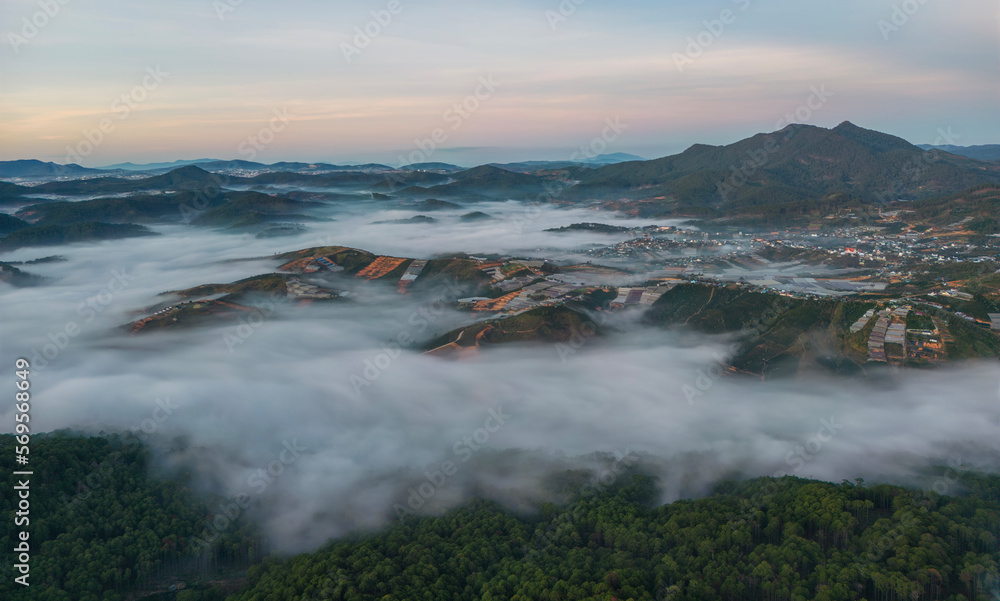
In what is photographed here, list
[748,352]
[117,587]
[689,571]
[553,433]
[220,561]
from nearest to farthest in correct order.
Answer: [689,571] < [117,587] < [220,561] < [553,433] < [748,352]

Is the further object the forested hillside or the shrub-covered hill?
the forested hillside

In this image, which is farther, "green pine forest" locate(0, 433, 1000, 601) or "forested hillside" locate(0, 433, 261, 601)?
"forested hillside" locate(0, 433, 261, 601)

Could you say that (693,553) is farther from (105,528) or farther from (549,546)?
(105,528)

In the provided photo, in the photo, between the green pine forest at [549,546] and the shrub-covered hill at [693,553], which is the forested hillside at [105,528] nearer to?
the green pine forest at [549,546]

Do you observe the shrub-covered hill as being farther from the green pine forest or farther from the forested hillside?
the forested hillside

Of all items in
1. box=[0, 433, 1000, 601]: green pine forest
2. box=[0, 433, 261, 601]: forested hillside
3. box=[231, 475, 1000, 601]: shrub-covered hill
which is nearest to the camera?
box=[231, 475, 1000, 601]: shrub-covered hill

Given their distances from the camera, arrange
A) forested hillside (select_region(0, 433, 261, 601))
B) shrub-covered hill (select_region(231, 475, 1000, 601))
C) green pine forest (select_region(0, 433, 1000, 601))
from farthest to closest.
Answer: forested hillside (select_region(0, 433, 261, 601)), green pine forest (select_region(0, 433, 1000, 601)), shrub-covered hill (select_region(231, 475, 1000, 601))

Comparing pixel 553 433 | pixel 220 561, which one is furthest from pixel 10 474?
pixel 553 433

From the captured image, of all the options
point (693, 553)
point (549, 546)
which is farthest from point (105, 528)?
point (693, 553)

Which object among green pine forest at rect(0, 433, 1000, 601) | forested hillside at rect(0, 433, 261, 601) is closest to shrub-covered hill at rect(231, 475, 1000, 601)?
green pine forest at rect(0, 433, 1000, 601)

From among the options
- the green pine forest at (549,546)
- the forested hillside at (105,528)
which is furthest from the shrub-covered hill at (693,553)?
the forested hillside at (105,528)

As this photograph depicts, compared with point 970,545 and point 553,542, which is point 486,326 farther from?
point 970,545
